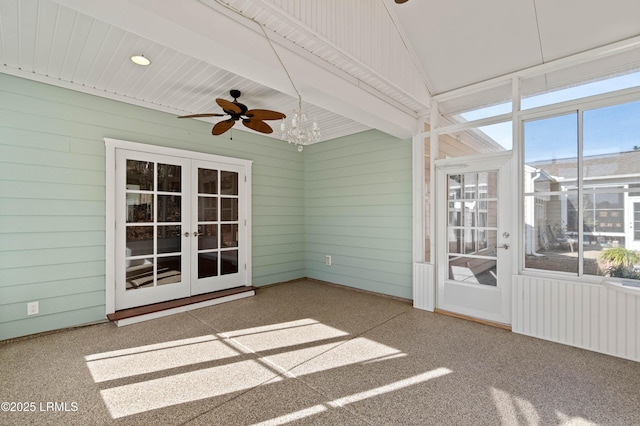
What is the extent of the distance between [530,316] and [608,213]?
1.31 metres

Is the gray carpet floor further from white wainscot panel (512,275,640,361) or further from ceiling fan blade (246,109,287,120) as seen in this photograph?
ceiling fan blade (246,109,287,120)

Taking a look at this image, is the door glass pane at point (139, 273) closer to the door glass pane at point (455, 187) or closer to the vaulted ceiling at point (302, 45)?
the vaulted ceiling at point (302, 45)

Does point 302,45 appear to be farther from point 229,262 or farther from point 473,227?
point 229,262

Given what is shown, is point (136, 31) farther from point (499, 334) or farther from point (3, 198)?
point (499, 334)

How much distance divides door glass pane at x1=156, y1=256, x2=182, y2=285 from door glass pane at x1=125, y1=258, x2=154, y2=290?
10 centimetres

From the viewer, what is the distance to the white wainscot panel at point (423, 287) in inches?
157

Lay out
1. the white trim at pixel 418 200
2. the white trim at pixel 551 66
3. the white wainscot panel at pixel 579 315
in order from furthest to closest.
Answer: the white trim at pixel 418 200
the white trim at pixel 551 66
the white wainscot panel at pixel 579 315

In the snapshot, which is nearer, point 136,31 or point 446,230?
point 136,31

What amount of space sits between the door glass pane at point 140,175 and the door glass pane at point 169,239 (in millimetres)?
612

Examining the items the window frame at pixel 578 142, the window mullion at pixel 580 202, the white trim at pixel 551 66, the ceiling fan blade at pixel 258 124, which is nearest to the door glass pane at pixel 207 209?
the ceiling fan blade at pixel 258 124

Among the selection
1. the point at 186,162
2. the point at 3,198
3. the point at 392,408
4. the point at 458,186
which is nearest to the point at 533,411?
the point at 392,408

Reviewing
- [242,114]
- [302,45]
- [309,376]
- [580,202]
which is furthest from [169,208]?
[580,202]

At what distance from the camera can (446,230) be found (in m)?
3.96

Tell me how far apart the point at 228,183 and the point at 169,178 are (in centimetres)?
93
